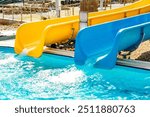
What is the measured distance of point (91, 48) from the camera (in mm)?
8703

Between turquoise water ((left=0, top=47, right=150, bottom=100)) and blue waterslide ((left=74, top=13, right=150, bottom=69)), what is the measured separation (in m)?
0.24

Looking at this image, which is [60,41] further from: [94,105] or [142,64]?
[94,105]

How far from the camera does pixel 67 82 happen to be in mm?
7332

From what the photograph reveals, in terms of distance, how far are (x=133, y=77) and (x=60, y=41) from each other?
11.3ft

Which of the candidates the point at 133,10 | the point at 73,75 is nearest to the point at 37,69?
the point at 73,75

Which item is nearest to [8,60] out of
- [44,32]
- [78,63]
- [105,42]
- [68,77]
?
[44,32]

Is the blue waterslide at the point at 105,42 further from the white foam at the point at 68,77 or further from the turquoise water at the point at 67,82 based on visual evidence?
the white foam at the point at 68,77

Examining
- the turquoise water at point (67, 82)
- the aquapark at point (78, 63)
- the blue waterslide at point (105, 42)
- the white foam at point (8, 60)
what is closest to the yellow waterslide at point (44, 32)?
the aquapark at point (78, 63)

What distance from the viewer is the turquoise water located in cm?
668

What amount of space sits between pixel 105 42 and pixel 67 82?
7.30 ft

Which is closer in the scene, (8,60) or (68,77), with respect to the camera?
(68,77)

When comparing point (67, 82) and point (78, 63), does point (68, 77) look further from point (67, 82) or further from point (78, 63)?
point (78, 63)

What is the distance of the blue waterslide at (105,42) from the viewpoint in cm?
805

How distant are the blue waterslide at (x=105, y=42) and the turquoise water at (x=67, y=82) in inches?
9.3
